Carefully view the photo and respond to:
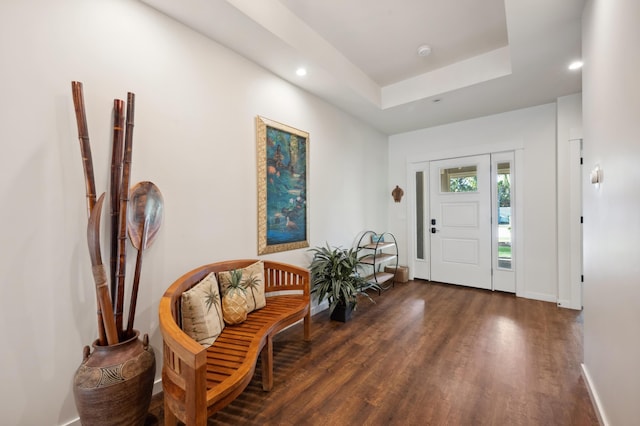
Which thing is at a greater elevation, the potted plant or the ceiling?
the ceiling

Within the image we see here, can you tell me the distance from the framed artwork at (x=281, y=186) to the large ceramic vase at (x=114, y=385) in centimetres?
133

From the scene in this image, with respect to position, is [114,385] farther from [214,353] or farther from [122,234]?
[122,234]

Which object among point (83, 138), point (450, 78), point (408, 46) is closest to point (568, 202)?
point (450, 78)

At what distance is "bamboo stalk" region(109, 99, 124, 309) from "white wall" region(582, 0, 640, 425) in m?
2.53

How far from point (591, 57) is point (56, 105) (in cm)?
329

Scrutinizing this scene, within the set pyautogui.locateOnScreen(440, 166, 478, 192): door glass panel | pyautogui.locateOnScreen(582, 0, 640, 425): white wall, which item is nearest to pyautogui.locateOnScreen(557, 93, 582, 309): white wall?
pyautogui.locateOnScreen(440, 166, 478, 192): door glass panel

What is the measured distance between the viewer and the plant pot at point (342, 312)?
9.95 ft

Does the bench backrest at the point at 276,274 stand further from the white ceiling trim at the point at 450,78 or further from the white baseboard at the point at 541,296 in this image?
the white baseboard at the point at 541,296

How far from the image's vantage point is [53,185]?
4.85 ft

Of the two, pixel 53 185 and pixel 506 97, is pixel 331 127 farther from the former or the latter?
pixel 53 185

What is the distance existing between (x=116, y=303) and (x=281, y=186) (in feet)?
5.62

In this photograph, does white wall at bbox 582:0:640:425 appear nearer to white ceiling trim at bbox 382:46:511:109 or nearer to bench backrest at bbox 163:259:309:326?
white ceiling trim at bbox 382:46:511:109

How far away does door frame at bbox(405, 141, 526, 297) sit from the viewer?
3854mm

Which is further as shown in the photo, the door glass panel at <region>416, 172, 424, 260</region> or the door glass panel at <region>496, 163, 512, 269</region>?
the door glass panel at <region>416, 172, 424, 260</region>
